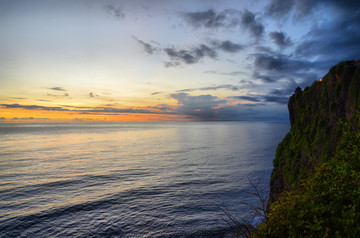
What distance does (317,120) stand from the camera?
1429 centimetres

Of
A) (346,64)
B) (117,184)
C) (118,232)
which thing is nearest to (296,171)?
(346,64)

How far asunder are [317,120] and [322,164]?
827cm

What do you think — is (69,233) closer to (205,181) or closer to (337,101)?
(205,181)

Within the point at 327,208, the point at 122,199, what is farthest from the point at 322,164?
the point at 122,199

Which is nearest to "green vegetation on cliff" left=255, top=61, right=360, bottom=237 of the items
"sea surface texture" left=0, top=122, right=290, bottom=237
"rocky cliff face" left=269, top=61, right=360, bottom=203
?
"rocky cliff face" left=269, top=61, right=360, bottom=203

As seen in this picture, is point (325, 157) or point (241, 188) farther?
point (241, 188)

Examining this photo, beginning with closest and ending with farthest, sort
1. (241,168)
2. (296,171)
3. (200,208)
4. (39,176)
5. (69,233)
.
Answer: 1. (296,171)
2. (69,233)
3. (200,208)
4. (39,176)
5. (241,168)

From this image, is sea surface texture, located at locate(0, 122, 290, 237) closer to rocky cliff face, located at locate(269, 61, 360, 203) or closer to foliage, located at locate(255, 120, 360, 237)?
rocky cliff face, located at locate(269, 61, 360, 203)

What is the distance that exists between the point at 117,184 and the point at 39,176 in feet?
45.0

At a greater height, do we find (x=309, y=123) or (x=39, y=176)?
(x=309, y=123)

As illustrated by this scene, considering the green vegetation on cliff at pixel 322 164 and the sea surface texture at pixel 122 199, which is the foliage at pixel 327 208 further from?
the sea surface texture at pixel 122 199

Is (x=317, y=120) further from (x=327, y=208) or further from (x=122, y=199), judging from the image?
(x=122, y=199)

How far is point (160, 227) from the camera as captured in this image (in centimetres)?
1650

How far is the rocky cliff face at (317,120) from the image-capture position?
1139 cm
